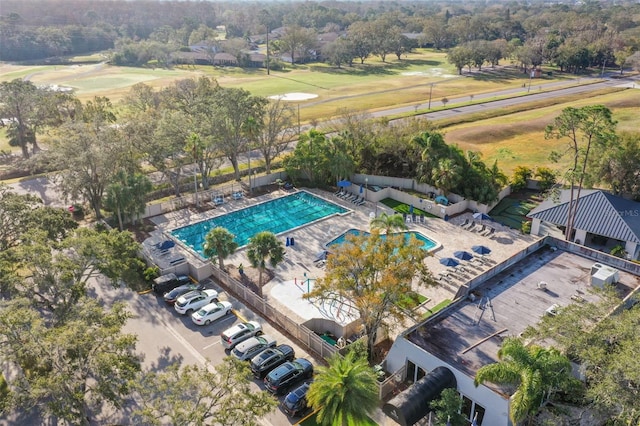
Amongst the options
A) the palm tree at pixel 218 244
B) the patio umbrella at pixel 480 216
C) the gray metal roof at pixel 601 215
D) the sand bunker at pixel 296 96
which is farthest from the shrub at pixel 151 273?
the sand bunker at pixel 296 96

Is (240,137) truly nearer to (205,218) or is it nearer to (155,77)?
(205,218)

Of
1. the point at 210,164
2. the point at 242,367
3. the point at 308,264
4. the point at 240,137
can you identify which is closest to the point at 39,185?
the point at 210,164

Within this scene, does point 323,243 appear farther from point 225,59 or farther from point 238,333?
point 225,59

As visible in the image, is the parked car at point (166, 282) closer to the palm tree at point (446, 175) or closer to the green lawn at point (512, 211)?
the palm tree at point (446, 175)

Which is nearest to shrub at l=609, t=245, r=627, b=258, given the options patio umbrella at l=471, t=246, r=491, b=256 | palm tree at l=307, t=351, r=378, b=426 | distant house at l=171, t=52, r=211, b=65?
patio umbrella at l=471, t=246, r=491, b=256

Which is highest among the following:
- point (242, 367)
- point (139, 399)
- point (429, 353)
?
point (242, 367)
